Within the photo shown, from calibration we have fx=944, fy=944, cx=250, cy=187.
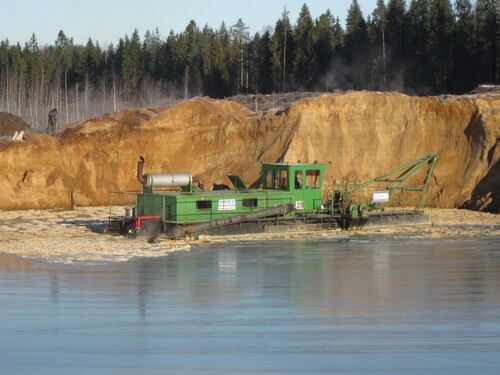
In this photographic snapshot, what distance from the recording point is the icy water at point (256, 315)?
14.8 m

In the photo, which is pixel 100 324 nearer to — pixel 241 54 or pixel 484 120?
pixel 484 120

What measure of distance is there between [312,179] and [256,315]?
17201 mm

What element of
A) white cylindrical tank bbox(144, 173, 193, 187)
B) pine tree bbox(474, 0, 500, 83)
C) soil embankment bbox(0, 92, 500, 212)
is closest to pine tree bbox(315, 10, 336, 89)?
pine tree bbox(474, 0, 500, 83)

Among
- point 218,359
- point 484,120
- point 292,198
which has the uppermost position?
point 484,120

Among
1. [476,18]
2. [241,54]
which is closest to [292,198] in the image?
[476,18]

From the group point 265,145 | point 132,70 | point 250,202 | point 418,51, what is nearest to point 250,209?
point 250,202

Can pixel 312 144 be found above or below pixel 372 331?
above

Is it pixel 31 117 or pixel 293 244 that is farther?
pixel 31 117

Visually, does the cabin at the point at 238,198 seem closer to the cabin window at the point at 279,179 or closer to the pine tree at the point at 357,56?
the cabin window at the point at 279,179

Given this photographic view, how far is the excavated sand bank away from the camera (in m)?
28.7

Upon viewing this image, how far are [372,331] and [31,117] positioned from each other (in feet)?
264

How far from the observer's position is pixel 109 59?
109750 millimetres

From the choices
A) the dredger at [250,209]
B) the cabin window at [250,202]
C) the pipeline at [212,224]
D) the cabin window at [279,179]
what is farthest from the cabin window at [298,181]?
the cabin window at [250,202]

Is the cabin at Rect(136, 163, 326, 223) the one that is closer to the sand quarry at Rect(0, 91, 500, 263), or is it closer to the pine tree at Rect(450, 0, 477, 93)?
the sand quarry at Rect(0, 91, 500, 263)
